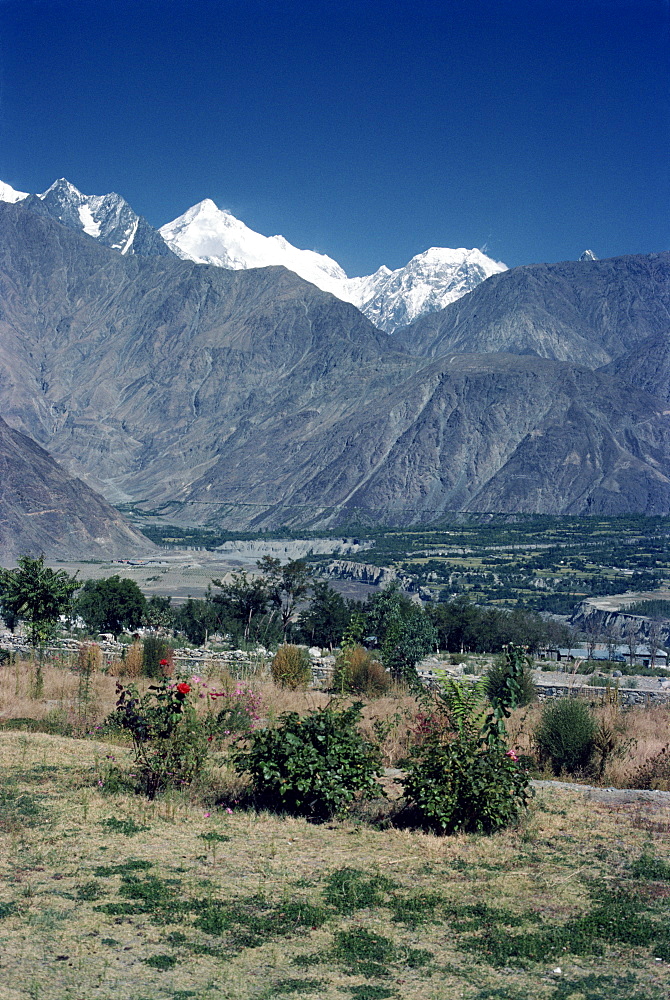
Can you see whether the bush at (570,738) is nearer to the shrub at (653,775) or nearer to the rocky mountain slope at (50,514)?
the shrub at (653,775)

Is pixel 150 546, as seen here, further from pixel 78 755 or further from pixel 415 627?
pixel 78 755

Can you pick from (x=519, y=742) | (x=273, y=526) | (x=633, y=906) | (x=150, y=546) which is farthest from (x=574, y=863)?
(x=273, y=526)

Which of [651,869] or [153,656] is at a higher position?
[153,656]

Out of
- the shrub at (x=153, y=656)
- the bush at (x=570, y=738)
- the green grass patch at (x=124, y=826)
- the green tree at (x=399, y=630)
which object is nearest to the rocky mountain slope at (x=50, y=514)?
the green tree at (x=399, y=630)

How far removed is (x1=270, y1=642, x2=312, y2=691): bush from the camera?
19609 millimetres

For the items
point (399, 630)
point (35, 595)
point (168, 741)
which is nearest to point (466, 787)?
point (168, 741)

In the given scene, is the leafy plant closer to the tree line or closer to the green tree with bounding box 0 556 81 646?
the green tree with bounding box 0 556 81 646

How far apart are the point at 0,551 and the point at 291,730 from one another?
4209 inches

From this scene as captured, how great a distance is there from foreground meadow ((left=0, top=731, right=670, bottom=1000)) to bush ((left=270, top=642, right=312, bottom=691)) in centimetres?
893

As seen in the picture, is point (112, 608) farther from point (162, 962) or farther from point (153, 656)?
point (162, 962)

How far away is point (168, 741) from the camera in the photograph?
10.9 metres

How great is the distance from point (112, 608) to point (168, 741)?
30.3 m

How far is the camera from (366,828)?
10070 millimetres

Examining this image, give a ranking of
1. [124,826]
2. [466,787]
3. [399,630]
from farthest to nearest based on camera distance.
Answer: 1. [399,630]
2. [466,787]
3. [124,826]
